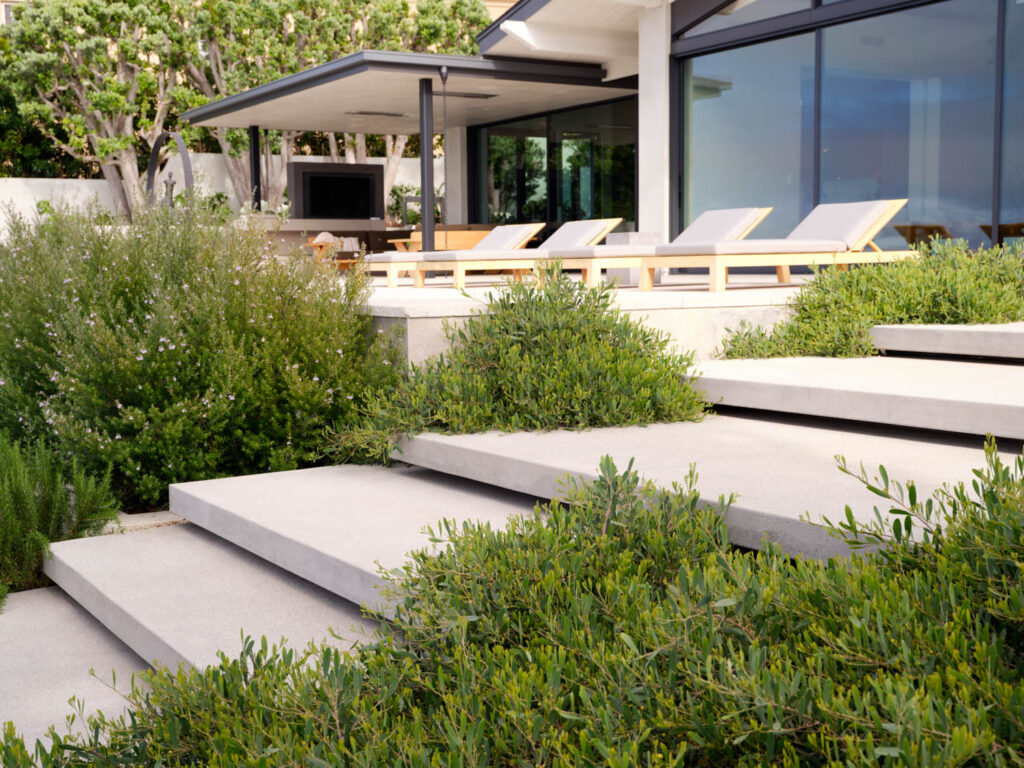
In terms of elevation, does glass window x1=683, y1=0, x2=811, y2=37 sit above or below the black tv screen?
above

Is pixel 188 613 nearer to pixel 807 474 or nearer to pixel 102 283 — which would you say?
pixel 807 474

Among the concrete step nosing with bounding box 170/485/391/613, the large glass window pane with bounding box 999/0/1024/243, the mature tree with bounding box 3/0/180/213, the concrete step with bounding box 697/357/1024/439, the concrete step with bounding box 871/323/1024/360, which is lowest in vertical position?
the concrete step nosing with bounding box 170/485/391/613

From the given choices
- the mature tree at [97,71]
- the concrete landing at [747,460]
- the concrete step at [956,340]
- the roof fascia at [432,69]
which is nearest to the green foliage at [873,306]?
the concrete step at [956,340]

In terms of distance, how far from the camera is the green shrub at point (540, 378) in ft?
15.0

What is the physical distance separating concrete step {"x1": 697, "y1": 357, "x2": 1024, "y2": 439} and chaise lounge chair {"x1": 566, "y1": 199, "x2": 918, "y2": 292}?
6.26ft

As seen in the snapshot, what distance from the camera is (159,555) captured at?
401 centimetres

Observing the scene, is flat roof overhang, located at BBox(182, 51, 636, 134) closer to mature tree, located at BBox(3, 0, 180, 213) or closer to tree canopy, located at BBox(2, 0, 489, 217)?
tree canopy, located at BBox(2, 0, 489, 217)

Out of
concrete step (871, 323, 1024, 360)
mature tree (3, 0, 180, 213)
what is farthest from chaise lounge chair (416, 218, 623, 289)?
mature tree (3, 0, 180, 213)

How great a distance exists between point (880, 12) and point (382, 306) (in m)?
7.07

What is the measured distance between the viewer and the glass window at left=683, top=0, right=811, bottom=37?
1073cm

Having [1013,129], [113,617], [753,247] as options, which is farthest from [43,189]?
[113,617]

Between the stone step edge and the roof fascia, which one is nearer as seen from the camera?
the stone step edge

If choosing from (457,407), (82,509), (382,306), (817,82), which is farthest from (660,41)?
(82,509)

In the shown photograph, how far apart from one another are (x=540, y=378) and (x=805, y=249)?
154 inches
